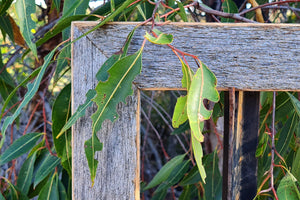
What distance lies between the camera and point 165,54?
538 millimetres

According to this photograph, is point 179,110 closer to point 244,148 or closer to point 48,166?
point 244,148

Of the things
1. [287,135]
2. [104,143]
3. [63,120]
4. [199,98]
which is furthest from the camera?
[287,135]

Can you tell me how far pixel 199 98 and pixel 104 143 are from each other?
0.63 ft

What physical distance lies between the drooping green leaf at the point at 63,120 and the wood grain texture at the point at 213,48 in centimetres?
23

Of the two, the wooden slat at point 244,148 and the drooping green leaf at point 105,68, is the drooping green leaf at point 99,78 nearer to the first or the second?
the drooping green leaf at point 105,68

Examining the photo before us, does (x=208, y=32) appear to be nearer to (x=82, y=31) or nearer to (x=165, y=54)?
(x=165, y=54)

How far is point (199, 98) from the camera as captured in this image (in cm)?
44

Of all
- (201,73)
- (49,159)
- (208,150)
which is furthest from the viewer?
(208,150)

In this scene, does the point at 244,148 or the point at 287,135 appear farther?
the point at 287,135

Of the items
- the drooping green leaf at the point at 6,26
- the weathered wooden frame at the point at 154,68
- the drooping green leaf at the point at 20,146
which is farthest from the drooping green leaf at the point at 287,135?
the drooping green leaf at the point at 6,26

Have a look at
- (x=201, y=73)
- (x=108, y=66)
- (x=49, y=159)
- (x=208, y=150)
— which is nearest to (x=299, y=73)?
(x=201, y=73)

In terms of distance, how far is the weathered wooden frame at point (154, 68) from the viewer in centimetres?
54

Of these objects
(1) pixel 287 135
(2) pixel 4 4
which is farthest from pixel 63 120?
(1) pixel 287 135

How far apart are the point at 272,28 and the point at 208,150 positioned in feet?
3.27
